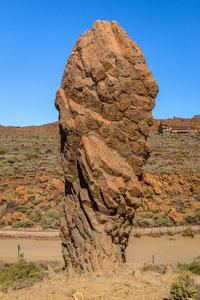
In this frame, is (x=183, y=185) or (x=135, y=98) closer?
(x=135, y=98)

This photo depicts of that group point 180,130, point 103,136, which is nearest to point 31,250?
point 103,136

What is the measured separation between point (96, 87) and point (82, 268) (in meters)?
6.48

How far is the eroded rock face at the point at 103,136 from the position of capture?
8656mm

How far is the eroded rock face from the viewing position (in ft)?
28.4

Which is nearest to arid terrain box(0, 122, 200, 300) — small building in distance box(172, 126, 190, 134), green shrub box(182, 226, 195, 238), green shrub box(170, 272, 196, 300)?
green shrub box(182, 226, 195, 238)

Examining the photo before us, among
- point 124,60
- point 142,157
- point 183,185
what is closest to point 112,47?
point 124,60

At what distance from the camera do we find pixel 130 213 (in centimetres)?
959

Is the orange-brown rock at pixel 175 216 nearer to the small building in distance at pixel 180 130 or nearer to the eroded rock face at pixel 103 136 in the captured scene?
the eroded rock face at pixel 103 136

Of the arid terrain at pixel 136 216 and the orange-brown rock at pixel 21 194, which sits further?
the orange-brown rock at pixel 21 194

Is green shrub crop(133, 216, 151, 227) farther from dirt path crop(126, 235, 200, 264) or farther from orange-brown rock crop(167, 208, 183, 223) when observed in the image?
orange-brown rock crop(167, 208, 183, 223)

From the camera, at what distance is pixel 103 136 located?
9.38 m

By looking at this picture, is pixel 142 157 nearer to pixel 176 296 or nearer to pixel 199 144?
pixel 176 296

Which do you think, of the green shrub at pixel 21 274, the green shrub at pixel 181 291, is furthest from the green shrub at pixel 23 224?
the green shrub at pixel 181 291

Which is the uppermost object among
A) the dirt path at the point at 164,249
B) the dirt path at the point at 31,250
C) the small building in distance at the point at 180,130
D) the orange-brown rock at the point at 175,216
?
the small building in distance at the point at 180,130
